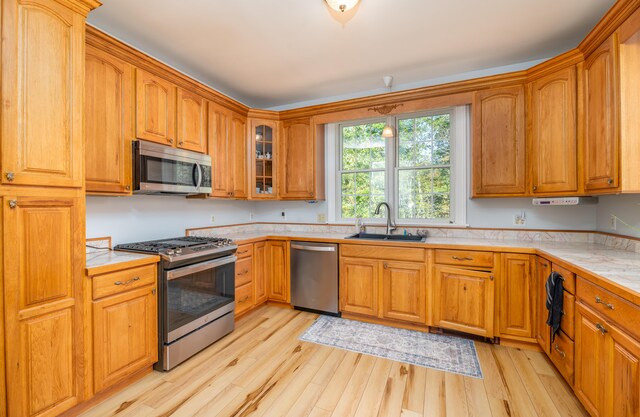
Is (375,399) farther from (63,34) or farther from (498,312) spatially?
(63,34)

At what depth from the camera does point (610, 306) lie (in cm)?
144

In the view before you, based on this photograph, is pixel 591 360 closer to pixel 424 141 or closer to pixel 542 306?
pixel 542 306

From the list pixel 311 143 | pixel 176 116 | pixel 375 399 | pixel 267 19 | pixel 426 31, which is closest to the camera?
pixel 375 399

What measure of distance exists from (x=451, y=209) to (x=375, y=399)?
219cm

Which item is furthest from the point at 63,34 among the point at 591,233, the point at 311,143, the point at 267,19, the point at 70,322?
the point at 591,233

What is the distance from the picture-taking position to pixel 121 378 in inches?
76.7

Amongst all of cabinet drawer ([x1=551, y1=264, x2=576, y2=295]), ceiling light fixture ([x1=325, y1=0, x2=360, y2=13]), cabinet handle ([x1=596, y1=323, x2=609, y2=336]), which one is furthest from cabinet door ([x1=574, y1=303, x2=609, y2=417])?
ceiling light fixture ([x1=325, y1=0, x2=360, y2=13])

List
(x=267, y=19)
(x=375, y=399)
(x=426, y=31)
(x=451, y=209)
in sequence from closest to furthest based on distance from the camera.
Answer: (x=375, y=399) → (x=267, y=19) → (x=426, y=31) → (x=451, y=209)

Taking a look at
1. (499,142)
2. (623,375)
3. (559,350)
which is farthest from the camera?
(499,142)

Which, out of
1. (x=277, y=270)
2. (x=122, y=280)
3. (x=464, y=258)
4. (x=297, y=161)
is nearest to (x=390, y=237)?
(x=464, y=258)

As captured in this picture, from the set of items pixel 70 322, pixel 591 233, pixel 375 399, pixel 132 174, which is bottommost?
pixel 375 399

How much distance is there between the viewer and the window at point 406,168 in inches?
128

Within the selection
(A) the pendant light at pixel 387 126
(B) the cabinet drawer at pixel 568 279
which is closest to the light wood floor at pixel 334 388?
(B) the cabinet drawer at pixel 568 279

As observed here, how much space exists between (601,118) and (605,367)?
1660 mm
